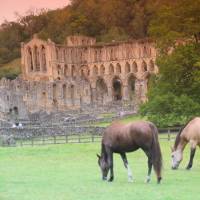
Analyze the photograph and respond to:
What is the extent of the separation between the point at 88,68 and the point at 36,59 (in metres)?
10.5

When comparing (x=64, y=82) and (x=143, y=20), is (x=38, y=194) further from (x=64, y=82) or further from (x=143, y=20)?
(x=143, y=20)

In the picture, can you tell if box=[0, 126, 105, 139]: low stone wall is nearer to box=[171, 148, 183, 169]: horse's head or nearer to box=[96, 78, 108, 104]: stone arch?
box=[171, 148, 183, 169]: horse's head

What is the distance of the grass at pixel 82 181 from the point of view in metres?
17.8

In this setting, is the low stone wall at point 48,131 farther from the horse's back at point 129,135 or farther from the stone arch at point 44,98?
the stone arch at point 44,98

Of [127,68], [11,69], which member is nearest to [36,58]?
[11,69]

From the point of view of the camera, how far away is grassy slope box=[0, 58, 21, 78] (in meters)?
138

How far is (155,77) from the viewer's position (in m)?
55.7

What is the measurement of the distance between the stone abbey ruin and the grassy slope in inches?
460

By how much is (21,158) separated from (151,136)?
1629cm

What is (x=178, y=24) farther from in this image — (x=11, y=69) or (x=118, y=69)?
(x=11, y=69)

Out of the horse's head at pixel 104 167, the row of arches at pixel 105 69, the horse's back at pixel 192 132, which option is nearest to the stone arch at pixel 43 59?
the row of arches at pixel 105 69

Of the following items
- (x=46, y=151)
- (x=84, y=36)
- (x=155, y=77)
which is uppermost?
(x=84, y=36)

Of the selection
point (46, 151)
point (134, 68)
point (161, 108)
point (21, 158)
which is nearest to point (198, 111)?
point (161, 108)

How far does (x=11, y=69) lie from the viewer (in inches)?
5581
